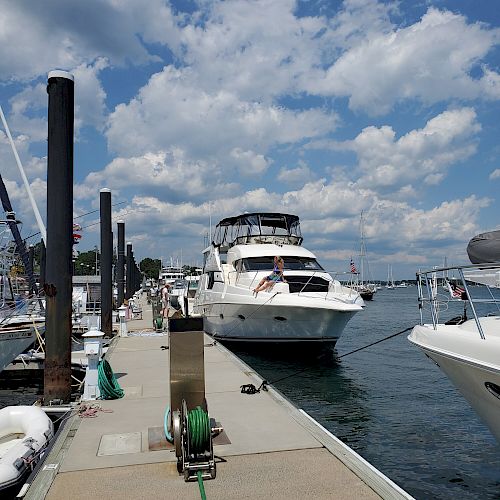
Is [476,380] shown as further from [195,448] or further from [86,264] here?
[86,264]

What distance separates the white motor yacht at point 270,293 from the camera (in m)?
15.9

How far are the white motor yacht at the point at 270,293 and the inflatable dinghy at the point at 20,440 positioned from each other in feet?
30.7

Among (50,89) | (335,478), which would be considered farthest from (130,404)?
(50,89)

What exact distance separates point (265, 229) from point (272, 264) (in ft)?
11.0

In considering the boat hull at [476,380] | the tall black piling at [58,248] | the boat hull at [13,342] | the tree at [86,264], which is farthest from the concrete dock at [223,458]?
the tree at [86,264]

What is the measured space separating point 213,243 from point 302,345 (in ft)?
26.5

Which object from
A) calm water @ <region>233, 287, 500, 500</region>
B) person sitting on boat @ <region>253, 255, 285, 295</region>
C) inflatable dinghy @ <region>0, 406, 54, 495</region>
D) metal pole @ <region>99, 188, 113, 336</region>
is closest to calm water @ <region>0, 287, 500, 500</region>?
calm water @ <region>233, 287, 500, 500</region>

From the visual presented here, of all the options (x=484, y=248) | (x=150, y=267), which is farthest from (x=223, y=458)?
(x=150, y=267)

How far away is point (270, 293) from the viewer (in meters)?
16.3

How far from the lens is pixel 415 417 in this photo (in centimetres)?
1085

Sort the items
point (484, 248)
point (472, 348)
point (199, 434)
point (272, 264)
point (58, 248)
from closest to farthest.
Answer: point (199, 434) → point (472, 348) → point (484, 248) → point (58, 248) → point (272, 264)

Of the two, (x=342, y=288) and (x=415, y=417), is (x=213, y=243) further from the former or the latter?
(x=415, y=417)

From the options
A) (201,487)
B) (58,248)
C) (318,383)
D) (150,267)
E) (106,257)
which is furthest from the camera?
(150,267)

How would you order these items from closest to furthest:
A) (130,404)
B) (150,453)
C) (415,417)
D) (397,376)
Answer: (150,453) → (130,404) → (415,417) → (397,376)
